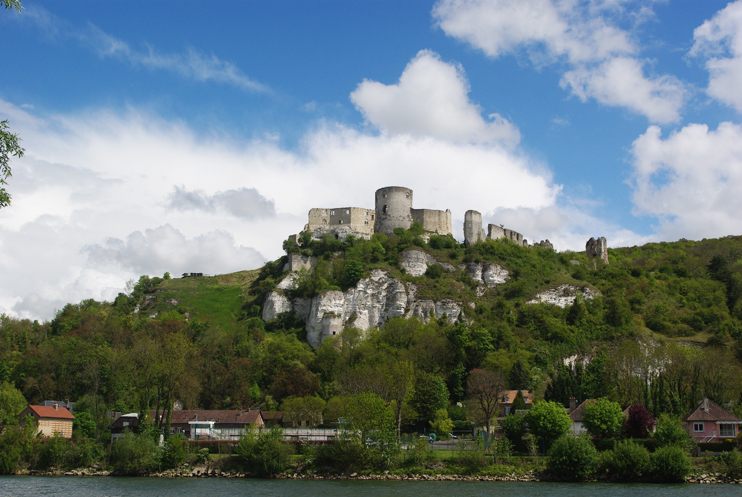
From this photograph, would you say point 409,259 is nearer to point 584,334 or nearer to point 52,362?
point 584,334

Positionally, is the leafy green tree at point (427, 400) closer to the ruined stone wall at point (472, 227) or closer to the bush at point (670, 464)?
the bush at point (670, 464)

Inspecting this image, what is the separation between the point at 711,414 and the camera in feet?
154

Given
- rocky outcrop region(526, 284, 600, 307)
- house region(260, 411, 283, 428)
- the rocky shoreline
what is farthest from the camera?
rocky outcrop region(526, 284, 600, 307)

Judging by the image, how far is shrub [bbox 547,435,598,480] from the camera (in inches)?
1629

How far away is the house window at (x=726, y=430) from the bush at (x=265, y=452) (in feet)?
96.7

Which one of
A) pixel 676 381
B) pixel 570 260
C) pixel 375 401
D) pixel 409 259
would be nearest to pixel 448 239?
pixel 409 259

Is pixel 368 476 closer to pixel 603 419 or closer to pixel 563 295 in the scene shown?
pixel 603 419

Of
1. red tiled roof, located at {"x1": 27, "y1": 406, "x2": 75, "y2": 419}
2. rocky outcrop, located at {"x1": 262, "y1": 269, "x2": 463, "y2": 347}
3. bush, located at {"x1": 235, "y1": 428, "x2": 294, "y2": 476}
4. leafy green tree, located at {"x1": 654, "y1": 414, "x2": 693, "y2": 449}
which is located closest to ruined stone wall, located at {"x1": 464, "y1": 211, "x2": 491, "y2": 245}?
rocky outcrop, located at {"x1": 262, "y1": 269, "x2": 463, "y2": 347}

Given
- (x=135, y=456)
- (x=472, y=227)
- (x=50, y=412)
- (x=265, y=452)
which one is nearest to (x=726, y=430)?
(x=265, y=452)

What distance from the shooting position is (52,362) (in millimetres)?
66562

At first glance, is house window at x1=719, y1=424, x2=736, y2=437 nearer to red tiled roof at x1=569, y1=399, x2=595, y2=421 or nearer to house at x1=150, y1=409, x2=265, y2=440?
red tiled roof at x1=569, y1=399, x2=595, y2=421

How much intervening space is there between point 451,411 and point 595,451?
641 inches

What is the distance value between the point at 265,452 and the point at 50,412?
21.4 metres

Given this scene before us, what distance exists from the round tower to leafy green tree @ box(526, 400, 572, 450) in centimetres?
4933
